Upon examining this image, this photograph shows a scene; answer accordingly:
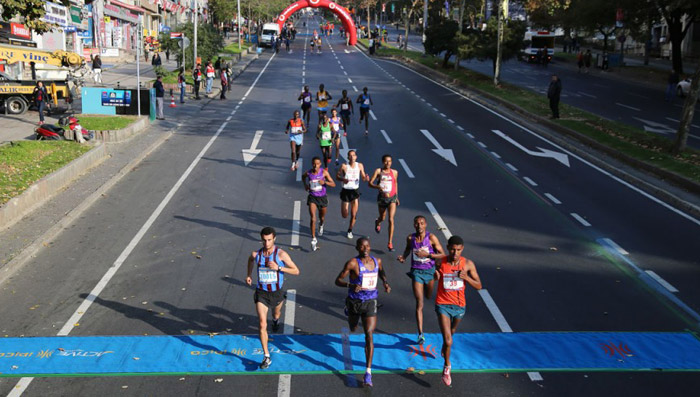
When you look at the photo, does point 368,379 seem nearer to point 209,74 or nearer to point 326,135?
point 326,135

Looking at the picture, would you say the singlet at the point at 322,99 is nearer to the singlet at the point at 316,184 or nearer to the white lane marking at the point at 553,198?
the white lane marking at the point at 553,198

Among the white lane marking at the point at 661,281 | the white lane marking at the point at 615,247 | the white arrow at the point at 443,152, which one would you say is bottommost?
the white lane marking at the point at 661,281

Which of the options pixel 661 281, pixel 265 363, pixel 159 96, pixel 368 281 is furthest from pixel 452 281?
pixel 159 96

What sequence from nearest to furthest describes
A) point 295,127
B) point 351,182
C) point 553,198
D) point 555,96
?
1. point 351,182
2. point 553,198
3. point 295,127
4. point 555,96

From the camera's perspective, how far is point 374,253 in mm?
13195

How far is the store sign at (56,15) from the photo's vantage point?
1567 inches

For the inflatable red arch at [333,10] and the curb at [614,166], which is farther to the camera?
the inflatable red arch at [333,10]

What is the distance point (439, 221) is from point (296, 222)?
327 cm

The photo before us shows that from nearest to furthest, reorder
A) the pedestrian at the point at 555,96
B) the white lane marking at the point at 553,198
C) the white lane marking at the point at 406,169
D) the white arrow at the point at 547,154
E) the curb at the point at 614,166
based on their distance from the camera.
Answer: the white lane marking at the point at 553,198 < the curb at the point at 614,166 < the white lane marking at the point at 406,169 < the white arrow at the point at 547,154 < the pedestrian at the point at 555,96

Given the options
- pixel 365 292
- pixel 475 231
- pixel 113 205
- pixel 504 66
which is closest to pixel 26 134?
pixel 113 205

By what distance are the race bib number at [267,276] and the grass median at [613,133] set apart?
13887 mm

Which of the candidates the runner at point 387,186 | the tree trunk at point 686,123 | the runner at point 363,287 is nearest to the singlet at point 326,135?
the runner at point 387,186

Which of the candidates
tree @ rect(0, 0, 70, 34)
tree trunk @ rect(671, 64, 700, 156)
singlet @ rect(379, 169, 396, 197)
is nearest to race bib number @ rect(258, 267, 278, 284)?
singlet @ rect(379, 169, 396, 197)

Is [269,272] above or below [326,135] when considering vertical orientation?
below
